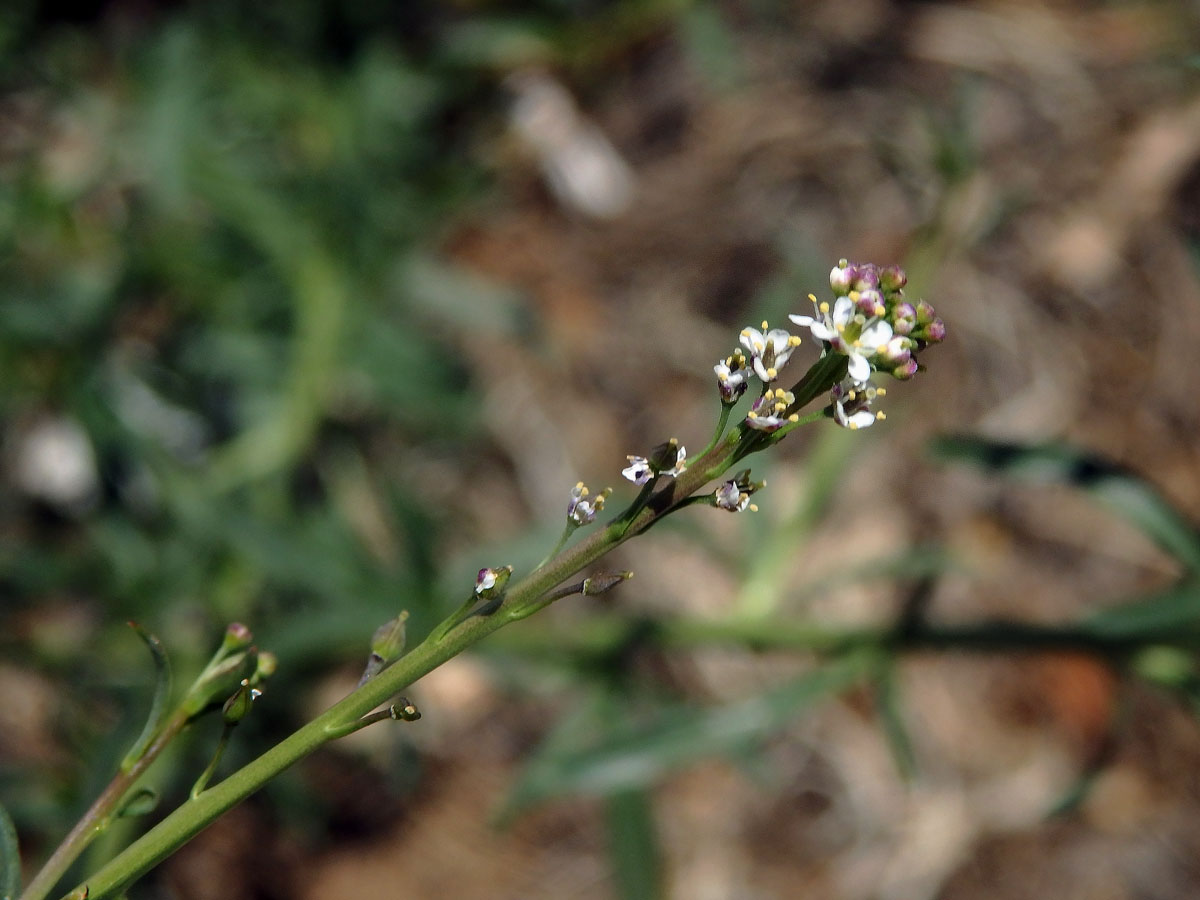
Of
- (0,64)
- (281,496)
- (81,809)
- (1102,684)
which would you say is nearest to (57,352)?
(281,496)

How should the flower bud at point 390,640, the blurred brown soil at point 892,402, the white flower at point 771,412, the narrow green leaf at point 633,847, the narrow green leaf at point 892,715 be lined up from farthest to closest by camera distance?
the blurred brown soil at point 892,402 → the narrow green leaf at point 633,847 → the narrow green leaf at point 892,715 → the flower bud at point 390,640 → the white flower at point 771,412

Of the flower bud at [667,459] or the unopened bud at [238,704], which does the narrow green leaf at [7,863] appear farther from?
the flower bud at [667,459]

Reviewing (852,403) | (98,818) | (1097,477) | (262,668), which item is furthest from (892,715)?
(98,818)

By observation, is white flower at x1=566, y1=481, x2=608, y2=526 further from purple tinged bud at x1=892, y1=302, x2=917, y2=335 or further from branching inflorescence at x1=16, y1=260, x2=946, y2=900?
purple tinged bud at x1=892, y1=302, x2=917, y2=335

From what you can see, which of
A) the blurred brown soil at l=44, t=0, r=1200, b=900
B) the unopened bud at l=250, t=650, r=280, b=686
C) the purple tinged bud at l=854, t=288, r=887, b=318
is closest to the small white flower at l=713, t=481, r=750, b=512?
the purple tinged bud at l=854, t=288, r=887, b=318

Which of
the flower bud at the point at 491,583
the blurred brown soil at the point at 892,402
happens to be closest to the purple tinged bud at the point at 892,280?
the flower bud at the point at 491,583

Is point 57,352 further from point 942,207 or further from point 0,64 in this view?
point 942,207

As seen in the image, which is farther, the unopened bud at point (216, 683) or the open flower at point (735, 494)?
the unopened bud at point (216, 683)
